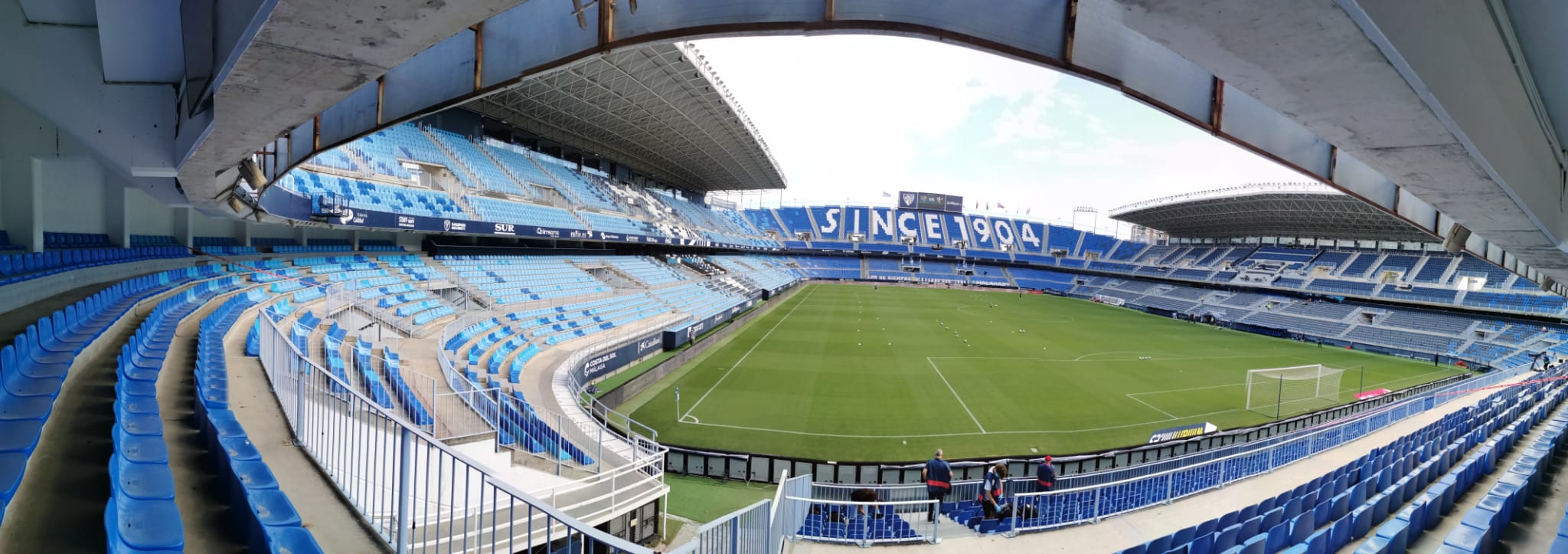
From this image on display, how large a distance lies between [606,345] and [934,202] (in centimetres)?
6786

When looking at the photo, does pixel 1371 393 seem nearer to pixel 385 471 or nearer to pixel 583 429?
pixel 583 429

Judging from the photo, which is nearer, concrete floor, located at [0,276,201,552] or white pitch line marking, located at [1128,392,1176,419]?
concrete floor, located at [0,276,201,552]

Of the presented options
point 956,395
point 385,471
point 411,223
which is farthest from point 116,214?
point 956,395

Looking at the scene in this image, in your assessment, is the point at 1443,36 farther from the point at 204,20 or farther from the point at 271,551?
the point at 204,20

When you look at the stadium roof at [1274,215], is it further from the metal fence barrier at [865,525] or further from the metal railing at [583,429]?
the metal railing at [583,429]

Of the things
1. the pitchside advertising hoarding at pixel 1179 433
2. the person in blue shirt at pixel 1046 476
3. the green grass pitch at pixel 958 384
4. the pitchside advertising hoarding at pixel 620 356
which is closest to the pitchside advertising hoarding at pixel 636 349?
the pitchside advertising hoarding at pixel 620 356

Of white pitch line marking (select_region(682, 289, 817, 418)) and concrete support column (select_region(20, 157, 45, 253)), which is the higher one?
concrete support column (select_region(20, 157, 45, 253))

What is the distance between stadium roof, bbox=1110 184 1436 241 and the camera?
39000mm

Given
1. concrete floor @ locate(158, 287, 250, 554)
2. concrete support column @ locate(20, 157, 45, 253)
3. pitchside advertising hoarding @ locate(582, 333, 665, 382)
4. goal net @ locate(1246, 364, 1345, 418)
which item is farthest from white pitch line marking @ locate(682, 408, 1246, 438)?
concrete support column @ locate(20, 157, 45, 253)

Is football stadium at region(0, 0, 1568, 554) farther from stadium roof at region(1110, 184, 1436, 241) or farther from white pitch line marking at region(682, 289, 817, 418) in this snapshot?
stadium roof at region(1110, 184, 1436, 241)

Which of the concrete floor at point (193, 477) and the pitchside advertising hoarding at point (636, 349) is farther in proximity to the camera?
the pitchside advertising hoarding at point (636, 349)

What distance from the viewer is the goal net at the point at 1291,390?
63.9 ft

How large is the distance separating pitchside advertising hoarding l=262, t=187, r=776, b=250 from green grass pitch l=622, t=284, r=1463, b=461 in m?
9.10

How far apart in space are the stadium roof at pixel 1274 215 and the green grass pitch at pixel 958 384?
1002 centimetres
